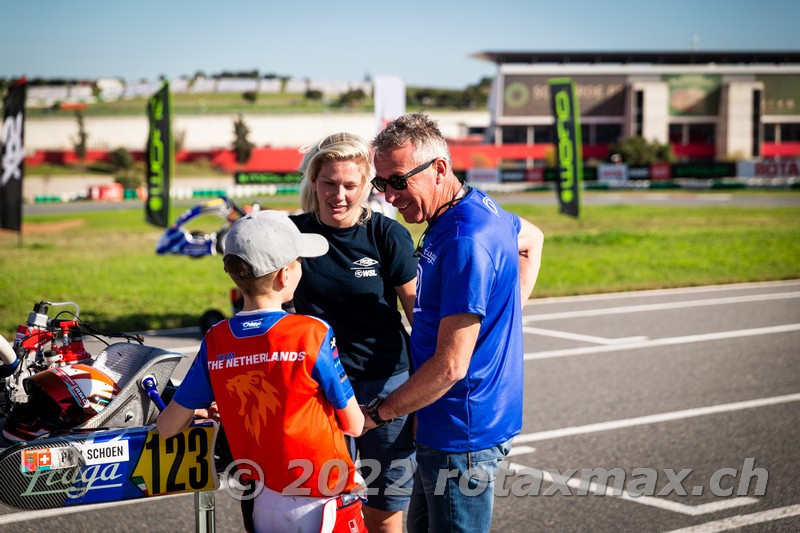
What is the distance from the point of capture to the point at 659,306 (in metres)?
12.8

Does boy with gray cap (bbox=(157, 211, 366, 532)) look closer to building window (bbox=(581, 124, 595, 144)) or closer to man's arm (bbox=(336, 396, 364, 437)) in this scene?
man's arm (bbox=(336, 396, 364, 437))

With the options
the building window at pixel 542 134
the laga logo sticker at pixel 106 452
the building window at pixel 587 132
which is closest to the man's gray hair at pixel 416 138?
the laga logo sticker at pixel 106 452

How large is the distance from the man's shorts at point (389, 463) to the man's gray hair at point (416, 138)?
3.96ft

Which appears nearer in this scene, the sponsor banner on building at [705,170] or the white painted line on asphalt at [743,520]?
the white painted line on asphalt at [743,520]

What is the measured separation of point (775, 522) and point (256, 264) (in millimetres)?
3641

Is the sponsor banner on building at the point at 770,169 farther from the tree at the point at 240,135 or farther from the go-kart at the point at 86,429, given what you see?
the go-kart at the point at 86,429

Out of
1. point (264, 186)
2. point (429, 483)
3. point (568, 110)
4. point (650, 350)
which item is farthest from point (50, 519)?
point (264, 186)

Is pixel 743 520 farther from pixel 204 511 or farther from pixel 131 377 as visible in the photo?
pixel 131 377

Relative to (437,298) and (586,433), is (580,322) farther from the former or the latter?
(437,298)

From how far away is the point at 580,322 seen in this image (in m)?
11.5

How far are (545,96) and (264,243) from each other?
92.0m

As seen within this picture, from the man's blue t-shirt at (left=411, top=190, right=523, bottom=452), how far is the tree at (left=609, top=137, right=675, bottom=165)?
248 ft

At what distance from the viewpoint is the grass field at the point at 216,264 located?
13344 millimetres

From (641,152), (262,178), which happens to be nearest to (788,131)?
(641,152)
